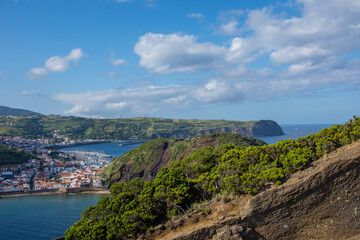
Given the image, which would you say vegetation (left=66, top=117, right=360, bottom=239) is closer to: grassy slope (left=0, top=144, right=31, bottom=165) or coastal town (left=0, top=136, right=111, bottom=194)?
coastal town (left=0, top=136, right=111, bottom=194)

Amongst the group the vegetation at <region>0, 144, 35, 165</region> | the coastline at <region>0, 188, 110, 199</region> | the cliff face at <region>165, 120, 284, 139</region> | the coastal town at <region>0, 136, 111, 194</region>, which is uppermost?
the cliff face at <region>165, 120, 284, 139</region>

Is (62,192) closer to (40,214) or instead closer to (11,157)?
(40,214)

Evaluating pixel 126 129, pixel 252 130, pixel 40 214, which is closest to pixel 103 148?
pixel 126 129

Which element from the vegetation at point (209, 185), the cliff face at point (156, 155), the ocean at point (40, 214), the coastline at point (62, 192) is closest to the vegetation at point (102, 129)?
the coastline at point (62, 192)

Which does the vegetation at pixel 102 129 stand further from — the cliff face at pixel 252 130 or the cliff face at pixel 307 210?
the cliff face at pixel 307 210

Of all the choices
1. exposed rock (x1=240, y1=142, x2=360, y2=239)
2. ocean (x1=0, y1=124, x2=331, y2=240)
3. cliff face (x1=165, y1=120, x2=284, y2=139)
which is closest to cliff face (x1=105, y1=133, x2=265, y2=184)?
ocean (x1=0, y1=124, x2=331, y2=240)

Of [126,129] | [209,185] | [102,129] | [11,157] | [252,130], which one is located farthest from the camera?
[126,129]
